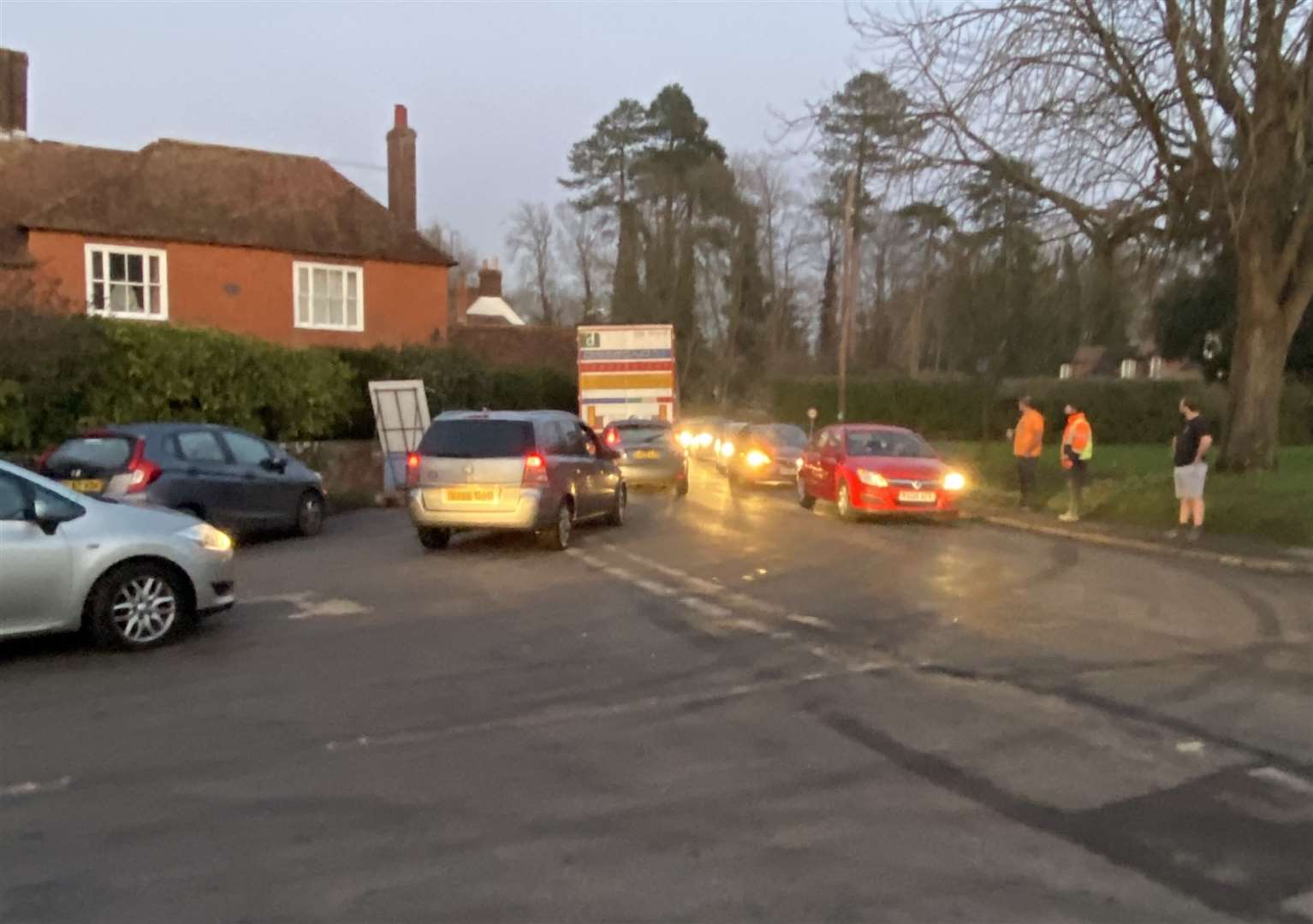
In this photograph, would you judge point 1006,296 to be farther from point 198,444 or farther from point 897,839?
point 897,839

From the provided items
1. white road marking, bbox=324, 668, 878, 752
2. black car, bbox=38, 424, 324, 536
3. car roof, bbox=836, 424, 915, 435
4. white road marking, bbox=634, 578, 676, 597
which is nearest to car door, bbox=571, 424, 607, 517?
white road marking, bbox=634, 578, 676, 597

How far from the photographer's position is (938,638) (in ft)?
31.2

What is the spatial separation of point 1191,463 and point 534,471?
8.60 metres

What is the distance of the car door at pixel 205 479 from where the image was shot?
47.1 feet

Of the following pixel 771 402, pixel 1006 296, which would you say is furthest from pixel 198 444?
pixel 771 402

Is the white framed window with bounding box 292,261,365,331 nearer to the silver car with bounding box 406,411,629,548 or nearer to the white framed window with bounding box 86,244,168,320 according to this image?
the white framed window with bounding box 86,244,168,320

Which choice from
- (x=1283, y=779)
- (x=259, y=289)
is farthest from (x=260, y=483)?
(x=259, y=289)

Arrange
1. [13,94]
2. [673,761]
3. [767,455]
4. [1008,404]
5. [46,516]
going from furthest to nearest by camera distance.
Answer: [1008,404] → [13,94] → [767,455] → [46,516] → [673,761]

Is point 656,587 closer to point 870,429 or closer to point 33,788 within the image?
point 33,788

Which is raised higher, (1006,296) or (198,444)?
(1006,296)

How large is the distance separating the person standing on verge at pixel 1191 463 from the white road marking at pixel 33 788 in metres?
14.0

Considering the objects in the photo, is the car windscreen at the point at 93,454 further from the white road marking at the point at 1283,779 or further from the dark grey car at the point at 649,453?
the white road marking at the point at 1283,779

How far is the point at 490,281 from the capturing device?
71.8 m

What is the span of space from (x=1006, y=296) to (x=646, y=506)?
1358 cm
